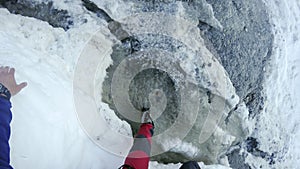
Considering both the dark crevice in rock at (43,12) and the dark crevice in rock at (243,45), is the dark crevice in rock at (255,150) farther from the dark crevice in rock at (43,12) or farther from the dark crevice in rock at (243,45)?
the dark crevice in rock at (43,12)

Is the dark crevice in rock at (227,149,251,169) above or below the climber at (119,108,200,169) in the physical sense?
below

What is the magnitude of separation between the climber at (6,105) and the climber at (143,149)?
0.56 metres

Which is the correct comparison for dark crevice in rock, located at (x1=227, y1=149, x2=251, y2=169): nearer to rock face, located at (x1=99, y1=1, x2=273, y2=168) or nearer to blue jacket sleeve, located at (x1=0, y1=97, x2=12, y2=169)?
rock face, located at (x1=99, y1=1, x2=273, y2=168)

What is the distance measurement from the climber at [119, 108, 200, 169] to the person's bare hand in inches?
22.6

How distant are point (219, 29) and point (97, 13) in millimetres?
689

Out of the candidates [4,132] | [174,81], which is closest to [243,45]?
[174,81]

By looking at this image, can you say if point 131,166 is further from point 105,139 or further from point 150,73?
point 150,73

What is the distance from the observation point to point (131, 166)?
5.69ft

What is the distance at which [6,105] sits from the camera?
1.42 meters

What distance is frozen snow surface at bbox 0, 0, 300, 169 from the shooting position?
5.46ft

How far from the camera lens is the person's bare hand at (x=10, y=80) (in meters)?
1.57

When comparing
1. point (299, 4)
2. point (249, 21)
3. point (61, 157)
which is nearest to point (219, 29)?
point (249, 21)

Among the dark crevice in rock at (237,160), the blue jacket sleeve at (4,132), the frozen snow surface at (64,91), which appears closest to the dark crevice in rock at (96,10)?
the frozen snow surface at (64,91)

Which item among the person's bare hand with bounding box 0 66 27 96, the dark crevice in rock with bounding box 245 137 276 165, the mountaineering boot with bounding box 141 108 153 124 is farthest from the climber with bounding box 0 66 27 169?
the dark crevice in rock with bounding box 245 137 276 165
